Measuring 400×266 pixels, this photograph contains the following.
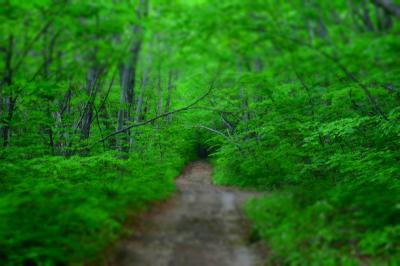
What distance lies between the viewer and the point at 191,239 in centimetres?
703

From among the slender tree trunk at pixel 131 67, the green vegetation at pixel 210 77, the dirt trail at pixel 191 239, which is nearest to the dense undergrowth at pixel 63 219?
the green vegetation at pixel 210 77

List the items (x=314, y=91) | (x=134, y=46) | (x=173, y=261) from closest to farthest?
(x=173, y=261) → (x=134, y=46) → (x=314, y=91)

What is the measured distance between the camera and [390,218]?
6.18 metres

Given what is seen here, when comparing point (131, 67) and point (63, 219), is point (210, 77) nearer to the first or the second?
point (131, 67)

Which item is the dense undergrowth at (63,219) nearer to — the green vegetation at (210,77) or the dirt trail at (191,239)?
the green vegetation at (210,77)

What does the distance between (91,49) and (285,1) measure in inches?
229

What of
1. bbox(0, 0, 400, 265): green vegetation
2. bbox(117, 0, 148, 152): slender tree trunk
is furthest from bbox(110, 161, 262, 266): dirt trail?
bbox(117, 0, 148, 152): slender tree trunk

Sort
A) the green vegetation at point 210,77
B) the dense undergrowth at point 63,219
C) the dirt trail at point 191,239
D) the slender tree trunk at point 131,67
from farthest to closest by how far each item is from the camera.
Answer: the slender tree trunk at point 131,67
the dirt trail at point 191,239
the green vegetation at point 210,77
the dense undergrowth at point 63,219

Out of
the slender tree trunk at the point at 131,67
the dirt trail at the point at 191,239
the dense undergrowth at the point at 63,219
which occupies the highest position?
the slender tree trunk at the point at 131,67

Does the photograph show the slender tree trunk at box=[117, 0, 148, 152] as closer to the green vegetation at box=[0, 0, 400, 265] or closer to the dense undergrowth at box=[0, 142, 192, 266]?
the green vegetation at box=[0, 0, 400, 265]

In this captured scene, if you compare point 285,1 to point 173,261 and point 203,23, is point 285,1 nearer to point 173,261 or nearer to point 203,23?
point 203,23

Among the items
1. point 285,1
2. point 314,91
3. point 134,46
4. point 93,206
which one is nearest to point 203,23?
point 285,1

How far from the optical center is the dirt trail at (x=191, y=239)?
20.2 feet

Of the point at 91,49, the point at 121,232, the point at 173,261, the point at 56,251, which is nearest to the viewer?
the point at 56,251
